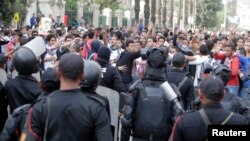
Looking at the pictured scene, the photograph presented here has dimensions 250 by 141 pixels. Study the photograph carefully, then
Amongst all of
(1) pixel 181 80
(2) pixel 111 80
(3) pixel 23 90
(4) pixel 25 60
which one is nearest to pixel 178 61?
(1) pixel 181 80

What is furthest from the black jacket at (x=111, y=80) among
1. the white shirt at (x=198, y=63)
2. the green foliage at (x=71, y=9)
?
the green foliage at (x=71, y=9)

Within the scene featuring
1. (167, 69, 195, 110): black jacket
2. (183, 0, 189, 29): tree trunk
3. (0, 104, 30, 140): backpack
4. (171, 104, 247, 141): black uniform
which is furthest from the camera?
(183, 0, 189, 29): tree trunk

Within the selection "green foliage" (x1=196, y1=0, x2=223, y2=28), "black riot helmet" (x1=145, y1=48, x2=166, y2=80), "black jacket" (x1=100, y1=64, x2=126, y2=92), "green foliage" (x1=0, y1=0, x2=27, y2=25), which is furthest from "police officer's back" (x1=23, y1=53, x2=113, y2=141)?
"green foliage" (x1=196, y1=0, x2=223, y2=28)

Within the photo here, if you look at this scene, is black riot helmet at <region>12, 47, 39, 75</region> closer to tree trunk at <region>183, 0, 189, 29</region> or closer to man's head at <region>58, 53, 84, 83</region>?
man's head at <region>58, 53, 84, 83</region>

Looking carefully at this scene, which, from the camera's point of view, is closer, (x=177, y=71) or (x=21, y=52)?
(x=21, y=52)

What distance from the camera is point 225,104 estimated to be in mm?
6887

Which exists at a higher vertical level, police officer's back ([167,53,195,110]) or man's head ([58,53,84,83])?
man's head ([58,53,84,83])

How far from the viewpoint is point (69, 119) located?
197 inches

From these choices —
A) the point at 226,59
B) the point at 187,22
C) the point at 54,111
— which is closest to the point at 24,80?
the point at 54,111

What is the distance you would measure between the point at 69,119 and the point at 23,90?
2.03m

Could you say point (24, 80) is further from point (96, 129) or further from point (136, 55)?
point (136, 55)

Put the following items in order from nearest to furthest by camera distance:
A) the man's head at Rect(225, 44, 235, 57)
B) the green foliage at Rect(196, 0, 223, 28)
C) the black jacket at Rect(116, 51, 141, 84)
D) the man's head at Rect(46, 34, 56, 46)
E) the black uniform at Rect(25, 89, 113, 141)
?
the black uniform at Rect(25, 89, 113, 141) → the black jacket at Rect(116, 51, 141, 84) → the man's head at Rect(225, 44, 235, 57) → the man's head at Rect(46, 34, 56, 46) → the green foliage at Rect(196, 0, 223, 28)

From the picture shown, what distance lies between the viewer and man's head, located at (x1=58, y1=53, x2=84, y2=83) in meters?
5.05

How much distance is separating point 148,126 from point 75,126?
7.51 ft
